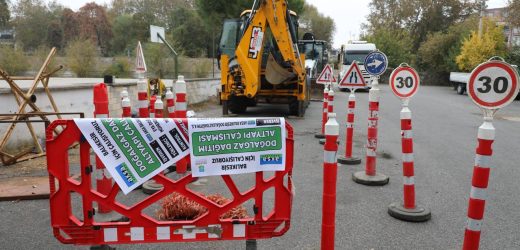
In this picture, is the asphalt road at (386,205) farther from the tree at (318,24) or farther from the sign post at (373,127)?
the tree at (318,24)

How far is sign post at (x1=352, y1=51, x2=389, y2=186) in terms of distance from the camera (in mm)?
5746

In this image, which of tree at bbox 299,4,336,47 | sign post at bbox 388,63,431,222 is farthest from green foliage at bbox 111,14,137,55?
sign post at bbox 388,63,431,222

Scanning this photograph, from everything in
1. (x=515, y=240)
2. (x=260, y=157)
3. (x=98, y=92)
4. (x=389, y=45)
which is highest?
(x=389, y=45)

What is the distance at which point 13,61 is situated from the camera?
24.5 m

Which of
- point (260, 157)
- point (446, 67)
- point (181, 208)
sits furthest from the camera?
point (446, 67)

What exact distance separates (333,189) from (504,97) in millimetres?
1598

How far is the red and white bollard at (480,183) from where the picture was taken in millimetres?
3264

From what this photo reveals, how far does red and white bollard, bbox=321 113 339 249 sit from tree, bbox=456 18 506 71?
31401 mm

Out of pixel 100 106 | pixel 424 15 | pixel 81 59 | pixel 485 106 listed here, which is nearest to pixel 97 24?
pixel 81 59

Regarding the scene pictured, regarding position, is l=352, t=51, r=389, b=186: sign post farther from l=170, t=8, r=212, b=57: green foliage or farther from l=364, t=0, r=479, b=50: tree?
l=364, t=0, r=479, b=50: tree

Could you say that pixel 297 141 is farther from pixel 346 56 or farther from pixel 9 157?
pixel 346 56

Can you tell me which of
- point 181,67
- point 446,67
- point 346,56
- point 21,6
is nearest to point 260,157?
point 181,67

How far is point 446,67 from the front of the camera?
→ 40.2 m

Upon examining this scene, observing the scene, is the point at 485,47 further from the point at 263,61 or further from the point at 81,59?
the point at 81,59
